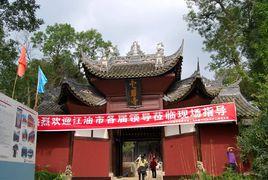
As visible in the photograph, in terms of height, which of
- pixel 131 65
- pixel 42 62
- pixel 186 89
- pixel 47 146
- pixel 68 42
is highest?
pixel 68 42

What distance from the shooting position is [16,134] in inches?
298

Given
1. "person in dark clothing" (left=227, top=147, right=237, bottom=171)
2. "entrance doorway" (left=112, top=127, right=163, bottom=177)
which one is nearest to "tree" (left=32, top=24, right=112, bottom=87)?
"entrance doorway" (left=112, top=127, right=163, bottom=177)

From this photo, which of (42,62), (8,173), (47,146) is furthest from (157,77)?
(42,62)

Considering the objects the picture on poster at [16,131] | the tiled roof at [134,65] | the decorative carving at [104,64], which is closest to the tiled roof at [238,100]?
the tiled roof at [134,65]

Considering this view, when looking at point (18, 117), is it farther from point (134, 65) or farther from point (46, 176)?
point (134, 65)

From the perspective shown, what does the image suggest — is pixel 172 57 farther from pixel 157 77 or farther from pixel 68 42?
pixel 68 42

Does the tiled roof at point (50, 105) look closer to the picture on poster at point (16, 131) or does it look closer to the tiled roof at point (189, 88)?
the tiled roof at point (189, 88)

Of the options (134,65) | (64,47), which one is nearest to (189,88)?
(134,65)

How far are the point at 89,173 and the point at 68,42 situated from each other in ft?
75.6

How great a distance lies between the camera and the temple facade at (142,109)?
12.5 meters

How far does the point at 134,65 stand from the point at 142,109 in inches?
105

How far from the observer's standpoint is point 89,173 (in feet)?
42.1

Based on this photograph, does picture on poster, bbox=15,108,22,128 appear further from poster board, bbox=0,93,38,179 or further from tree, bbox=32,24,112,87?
tree, bbox=32,24,112,87

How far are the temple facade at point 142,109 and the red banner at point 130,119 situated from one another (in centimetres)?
53
